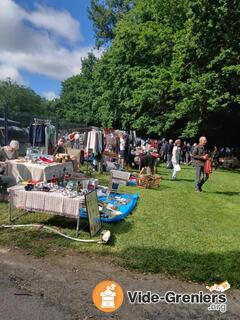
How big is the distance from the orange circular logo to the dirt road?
8cm

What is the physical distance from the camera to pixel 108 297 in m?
5.11

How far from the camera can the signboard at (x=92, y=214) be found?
743cm

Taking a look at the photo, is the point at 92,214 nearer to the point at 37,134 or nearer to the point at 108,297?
the point at 108,297

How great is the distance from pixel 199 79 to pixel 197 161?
1434 centimetres

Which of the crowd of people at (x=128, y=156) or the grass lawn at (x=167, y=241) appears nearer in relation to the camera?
the grass lawn at (x=167, y=241)

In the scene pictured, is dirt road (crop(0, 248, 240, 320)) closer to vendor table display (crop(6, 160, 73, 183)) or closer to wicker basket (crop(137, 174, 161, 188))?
vendor table display (crop(6, 160, 73, 183))

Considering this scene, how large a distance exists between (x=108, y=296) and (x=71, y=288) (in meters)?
0.50

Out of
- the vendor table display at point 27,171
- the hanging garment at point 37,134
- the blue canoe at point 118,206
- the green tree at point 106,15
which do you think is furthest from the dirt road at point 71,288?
the green tree at point 106,15

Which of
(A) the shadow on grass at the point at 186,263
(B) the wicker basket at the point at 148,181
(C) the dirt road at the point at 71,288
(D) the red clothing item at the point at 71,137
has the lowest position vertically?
→ (C) the dirt road at the point at 71,288

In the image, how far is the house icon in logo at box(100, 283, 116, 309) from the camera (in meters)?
4.83

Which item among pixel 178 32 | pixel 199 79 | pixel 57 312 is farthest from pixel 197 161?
pixel 178 32

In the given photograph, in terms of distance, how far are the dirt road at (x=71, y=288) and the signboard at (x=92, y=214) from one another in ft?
3.41

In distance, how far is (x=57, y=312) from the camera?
14.9ft

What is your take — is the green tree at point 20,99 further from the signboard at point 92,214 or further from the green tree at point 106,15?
the signboard at point 92,214
